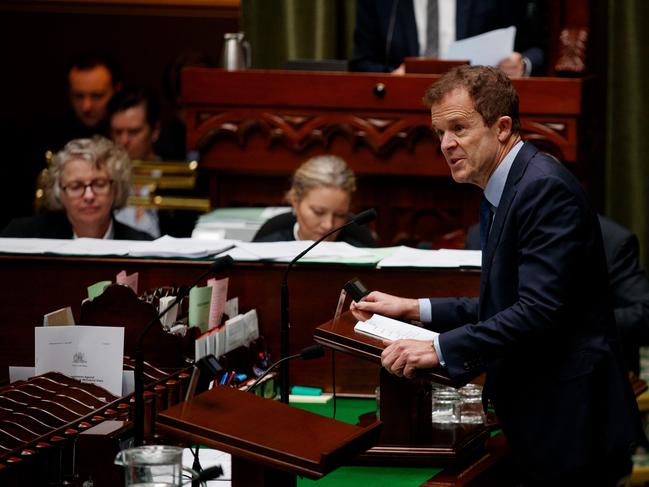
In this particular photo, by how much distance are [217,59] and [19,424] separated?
4.78 meters

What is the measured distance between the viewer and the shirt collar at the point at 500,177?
9.21ft

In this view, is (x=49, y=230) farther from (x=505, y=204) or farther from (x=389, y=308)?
(x=505, y=204)

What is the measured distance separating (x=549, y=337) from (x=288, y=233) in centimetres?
208

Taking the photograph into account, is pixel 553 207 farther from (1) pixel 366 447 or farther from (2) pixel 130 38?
(2) pixel 130 38

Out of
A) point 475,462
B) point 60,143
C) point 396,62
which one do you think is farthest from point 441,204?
point 475,462

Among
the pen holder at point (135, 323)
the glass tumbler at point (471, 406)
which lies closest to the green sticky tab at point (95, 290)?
the pen holder at point (135, 323)

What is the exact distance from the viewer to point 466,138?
110 inches

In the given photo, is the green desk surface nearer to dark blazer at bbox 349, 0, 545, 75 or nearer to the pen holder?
the pen holder

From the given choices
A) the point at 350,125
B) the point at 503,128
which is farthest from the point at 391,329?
the point at 350,125

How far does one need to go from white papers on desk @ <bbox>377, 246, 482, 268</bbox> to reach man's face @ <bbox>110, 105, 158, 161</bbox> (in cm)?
246

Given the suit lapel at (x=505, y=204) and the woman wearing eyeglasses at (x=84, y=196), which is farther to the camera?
the woman wearing eyeglasses at (x=84, y=196)

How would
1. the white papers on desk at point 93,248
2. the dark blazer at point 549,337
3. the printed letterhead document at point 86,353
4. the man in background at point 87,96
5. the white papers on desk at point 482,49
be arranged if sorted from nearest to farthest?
the dark blazer at point 549,337 → the printed letterhead document at point 86,353 → the white papers on desk at point 93,248 → the white papers on desk at point 482,49 → the man in background at point 87,96

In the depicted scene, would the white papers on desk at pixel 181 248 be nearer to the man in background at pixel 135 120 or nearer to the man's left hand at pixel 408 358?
the man's left hand at pixel 408 358

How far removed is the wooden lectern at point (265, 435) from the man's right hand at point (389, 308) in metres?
0.64
